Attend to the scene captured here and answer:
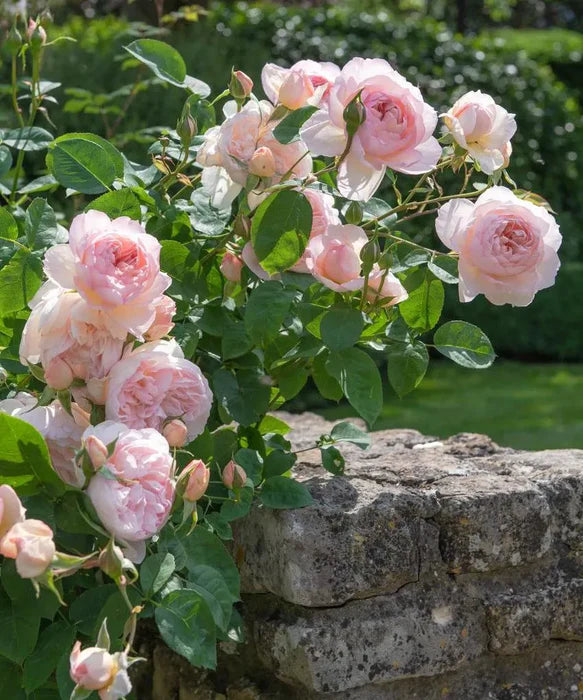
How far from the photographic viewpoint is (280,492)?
172cm

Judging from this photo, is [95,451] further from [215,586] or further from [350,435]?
[350,435]

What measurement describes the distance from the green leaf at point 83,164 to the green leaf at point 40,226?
2.1 inches

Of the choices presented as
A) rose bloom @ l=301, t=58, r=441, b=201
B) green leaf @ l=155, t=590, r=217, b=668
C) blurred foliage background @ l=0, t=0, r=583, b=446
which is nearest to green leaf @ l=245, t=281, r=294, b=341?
rose bloom @ l=301, t=58, r=441, b=201

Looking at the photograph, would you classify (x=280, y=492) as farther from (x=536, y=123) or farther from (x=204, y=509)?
(x=536, y=123)

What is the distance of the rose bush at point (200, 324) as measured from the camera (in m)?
1.31

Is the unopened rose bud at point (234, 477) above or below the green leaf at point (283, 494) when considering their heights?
above

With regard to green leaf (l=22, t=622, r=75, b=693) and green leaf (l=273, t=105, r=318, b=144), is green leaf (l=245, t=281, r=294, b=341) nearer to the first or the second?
green leaf (l=273, t=105, r=318, b=144)

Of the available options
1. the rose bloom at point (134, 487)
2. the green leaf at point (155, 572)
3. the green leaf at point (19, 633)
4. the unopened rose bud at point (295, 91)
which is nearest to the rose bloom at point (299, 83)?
the unopened rose bud at point (295, 91)

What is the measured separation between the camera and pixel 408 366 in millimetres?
1715

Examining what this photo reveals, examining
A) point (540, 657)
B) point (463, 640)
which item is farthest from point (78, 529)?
point (540, 657)

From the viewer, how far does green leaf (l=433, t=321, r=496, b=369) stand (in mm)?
1684

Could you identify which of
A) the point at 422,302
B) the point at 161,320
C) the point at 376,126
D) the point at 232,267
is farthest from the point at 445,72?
the point at 161,320

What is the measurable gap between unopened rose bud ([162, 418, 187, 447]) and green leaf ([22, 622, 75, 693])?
31 centimetres

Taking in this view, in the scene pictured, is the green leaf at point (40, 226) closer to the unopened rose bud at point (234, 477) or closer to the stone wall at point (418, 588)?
the unopened rose bud at point (234, 477)
